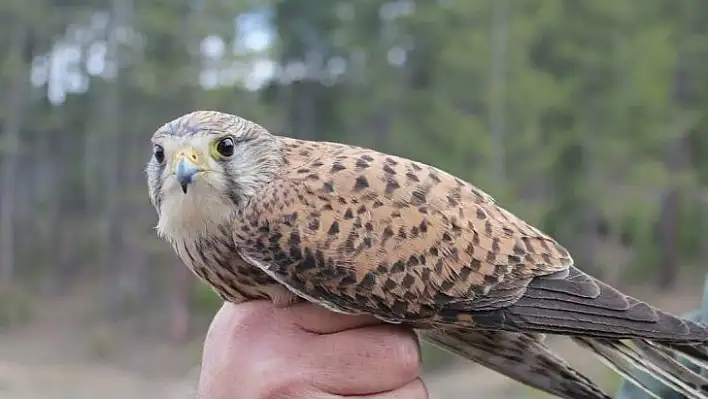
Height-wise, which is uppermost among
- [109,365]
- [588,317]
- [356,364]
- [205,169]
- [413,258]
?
[205,169]

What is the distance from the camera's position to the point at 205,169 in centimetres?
204

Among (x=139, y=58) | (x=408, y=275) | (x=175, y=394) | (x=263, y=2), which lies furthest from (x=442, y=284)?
(x=139, y=58)

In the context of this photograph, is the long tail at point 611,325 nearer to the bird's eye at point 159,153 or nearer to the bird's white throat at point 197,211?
the bird's white throat at point 197,211

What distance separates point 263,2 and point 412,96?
13.2 feet

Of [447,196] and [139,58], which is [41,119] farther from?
[447,196]

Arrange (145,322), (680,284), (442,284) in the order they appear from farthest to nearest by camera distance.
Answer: (680,284), (145,322), (442,284)

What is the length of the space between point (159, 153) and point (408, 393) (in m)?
0.97

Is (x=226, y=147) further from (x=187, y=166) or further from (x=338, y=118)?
(x=338, y=118)

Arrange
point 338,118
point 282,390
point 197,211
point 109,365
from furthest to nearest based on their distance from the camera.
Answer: point 338,118
point 109,365
point 197,211
point 282,390

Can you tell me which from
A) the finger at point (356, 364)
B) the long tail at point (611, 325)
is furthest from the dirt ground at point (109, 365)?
the finger at point (356, 364)

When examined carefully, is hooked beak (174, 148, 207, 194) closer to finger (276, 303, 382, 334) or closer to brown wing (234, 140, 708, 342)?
brown wing (234, 140, 708, 342)

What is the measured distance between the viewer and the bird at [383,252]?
1966 millimetres

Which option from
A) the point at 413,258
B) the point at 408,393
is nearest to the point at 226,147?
the point at 413,258

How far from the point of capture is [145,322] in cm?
1326
